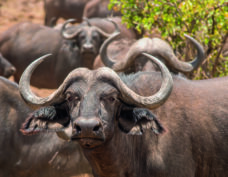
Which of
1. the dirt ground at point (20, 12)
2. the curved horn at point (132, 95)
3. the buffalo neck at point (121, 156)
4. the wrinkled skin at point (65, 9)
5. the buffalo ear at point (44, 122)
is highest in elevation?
the curved horn at point (132, 95)

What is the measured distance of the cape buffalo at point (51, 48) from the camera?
10.4 metres

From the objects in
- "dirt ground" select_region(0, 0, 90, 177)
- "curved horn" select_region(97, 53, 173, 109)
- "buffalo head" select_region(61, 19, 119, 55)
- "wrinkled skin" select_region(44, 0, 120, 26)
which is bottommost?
"dirt ground" select_region(0, 0, 90, 177)

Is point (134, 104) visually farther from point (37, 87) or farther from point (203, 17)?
point (37, 87)

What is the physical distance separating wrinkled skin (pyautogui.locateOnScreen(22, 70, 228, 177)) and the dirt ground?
12420mm

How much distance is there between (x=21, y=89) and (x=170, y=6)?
3539 millimetres

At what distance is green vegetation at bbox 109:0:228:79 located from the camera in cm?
695

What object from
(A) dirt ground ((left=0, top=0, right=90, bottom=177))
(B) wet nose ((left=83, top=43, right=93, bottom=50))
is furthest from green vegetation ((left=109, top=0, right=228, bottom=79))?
(A) dirt ground ((left=0, top=0, right=90, bottom=177))

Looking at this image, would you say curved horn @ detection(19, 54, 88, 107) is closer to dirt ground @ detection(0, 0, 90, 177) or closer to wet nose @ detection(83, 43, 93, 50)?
wet nose @ detection(83, 43, 93, 50)

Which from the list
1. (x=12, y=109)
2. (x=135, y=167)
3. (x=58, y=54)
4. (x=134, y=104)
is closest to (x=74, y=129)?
(x=134, y=104)

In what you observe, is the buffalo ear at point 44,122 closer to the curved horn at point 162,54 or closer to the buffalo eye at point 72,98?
the buffalo eye at point 72,98

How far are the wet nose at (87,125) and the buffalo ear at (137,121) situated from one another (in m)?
0.49

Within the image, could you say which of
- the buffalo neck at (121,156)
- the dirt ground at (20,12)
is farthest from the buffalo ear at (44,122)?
the dirt ground at (20,12)

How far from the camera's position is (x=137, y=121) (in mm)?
4109

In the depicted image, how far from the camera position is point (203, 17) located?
7.05 meters
